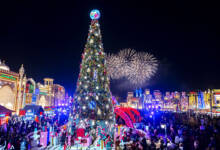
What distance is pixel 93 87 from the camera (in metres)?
14.2

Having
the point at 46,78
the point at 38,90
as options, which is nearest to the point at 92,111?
the point at 38,90

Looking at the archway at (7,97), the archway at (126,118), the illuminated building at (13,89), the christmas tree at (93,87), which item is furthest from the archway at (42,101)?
the christmas tree at (93,87)

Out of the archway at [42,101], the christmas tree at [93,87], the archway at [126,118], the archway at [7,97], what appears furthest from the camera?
the archway at [42,101]

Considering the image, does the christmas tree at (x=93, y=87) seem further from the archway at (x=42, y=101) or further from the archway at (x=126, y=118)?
the archway at (x=42, y=101)

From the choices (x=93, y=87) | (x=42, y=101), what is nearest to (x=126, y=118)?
(x=93, y=87)

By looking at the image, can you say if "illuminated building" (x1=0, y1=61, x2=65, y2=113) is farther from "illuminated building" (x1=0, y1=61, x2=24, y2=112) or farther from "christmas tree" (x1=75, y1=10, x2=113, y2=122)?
"christmas tree" (x1=75, y1=10, x2=113, y2=122)

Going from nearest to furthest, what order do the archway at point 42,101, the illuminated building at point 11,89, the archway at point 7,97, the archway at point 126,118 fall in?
the archway at point 126,118, the archway at point 7,97, the illuminated building at point 11,89, the archway at point 42,101

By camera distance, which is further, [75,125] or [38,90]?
[38,90]

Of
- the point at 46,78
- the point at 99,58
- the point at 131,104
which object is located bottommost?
the point at 131,104

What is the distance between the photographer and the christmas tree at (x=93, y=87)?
14.1 m

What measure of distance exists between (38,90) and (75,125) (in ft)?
130

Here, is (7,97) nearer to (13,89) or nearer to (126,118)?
(13,89)

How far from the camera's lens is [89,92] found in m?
14.2

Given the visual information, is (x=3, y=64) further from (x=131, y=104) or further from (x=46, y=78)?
(x=131, y=104)
